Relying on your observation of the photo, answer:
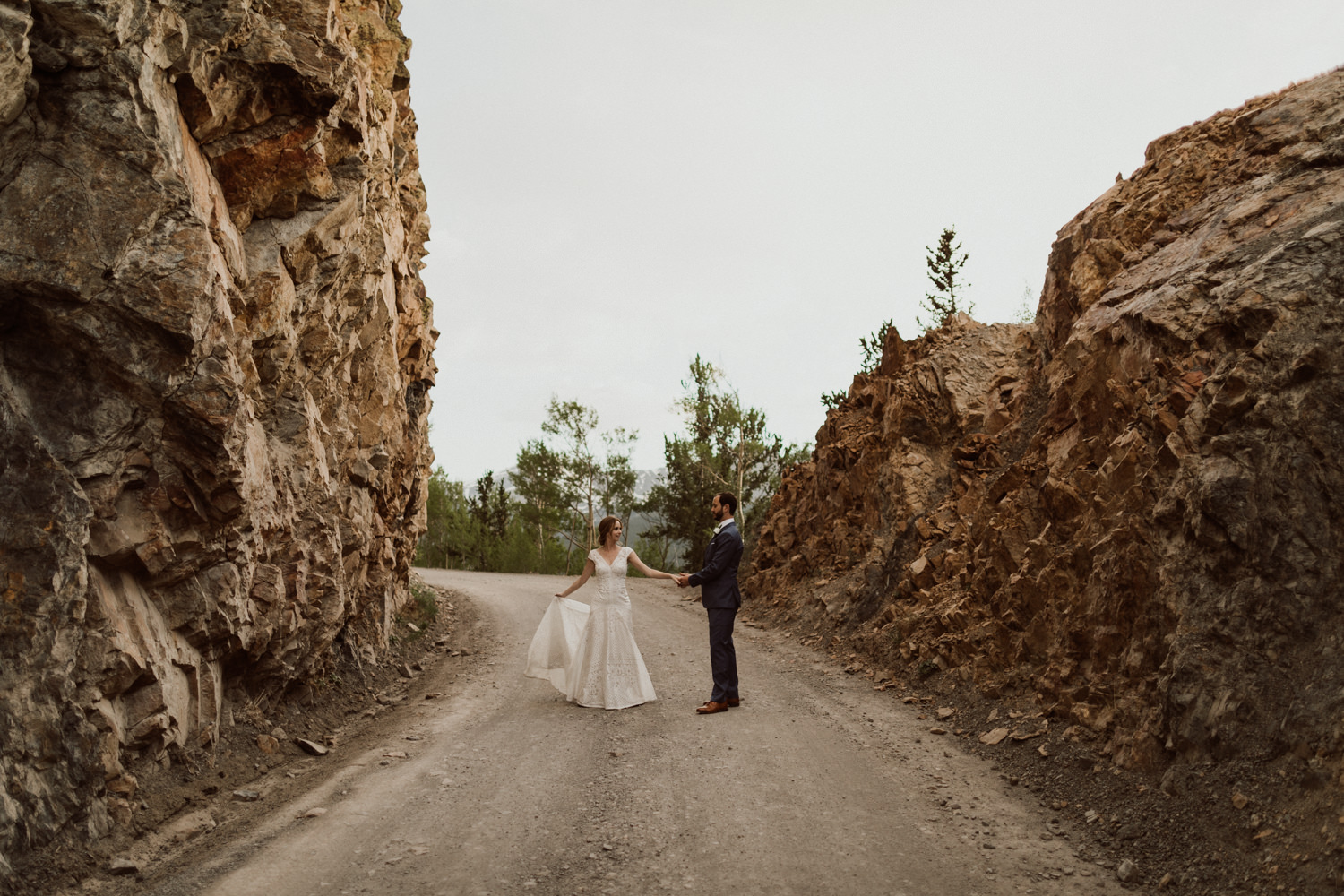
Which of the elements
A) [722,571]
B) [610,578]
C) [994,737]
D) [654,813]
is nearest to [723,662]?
[722,571]

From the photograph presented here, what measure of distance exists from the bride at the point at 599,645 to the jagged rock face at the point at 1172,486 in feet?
14.3

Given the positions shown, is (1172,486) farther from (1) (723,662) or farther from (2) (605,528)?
(2) (605,528)

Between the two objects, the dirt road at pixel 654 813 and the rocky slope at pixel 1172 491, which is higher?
the rocky slope at pixel 1172 491

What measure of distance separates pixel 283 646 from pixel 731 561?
17.3 ft

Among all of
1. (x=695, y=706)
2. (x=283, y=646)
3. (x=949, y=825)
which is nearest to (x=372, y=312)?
(x=283, y=646)

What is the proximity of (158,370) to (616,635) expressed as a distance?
19.5 feet

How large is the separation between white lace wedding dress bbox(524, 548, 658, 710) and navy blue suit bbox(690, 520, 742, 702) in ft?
3.16

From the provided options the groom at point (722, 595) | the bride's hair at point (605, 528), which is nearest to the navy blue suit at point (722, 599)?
the groom at point (722, 595)

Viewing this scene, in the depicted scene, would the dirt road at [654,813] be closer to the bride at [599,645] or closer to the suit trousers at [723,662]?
the bride at [599,645]

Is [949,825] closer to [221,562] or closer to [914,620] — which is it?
[914,620]

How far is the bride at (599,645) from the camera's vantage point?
32.7ft

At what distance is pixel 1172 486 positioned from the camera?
23.4 ft

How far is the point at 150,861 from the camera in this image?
5656 mm

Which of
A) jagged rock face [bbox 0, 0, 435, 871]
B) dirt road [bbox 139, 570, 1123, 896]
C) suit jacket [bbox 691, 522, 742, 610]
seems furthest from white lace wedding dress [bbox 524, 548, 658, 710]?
jagged rock face [bbox 0, 0, 435, 871]
